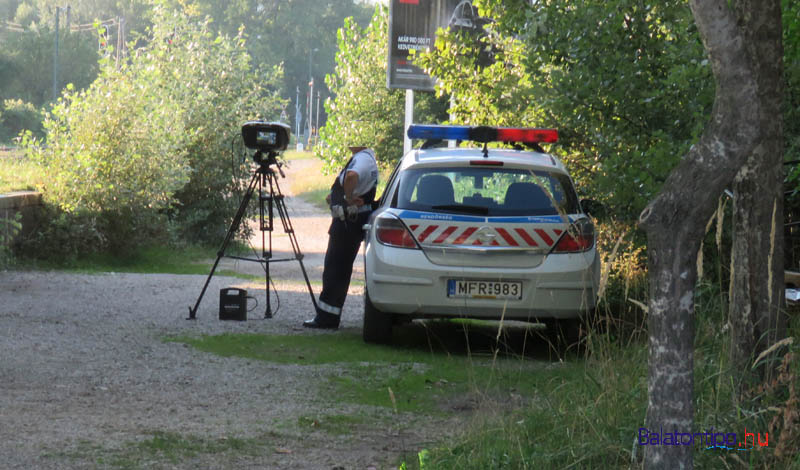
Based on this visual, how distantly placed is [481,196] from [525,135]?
65cm

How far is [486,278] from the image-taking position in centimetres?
883

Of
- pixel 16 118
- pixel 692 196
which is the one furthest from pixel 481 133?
pixel 16 118

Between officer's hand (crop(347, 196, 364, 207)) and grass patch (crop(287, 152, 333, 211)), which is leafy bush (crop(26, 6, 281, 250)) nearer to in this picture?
officer's hand (crop(347, 196, 364, 207))

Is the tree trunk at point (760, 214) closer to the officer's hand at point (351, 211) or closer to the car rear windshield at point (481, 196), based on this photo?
the car rear windshield at point (481, 196)

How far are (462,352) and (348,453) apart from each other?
393cm

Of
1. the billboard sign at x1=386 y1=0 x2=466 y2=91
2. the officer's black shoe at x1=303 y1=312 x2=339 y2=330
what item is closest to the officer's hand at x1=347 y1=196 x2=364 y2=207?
the officer's black shoe at x1=303 y1=312 x2=339 y2=330

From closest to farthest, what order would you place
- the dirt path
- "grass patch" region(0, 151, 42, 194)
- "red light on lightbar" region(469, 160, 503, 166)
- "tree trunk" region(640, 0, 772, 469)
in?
"tree trunk" region(640, 0, 772, 469) → the dirt path → "red light on lightbar" region(469, 160, 503, 166) → "grass patch" region(0, 151, 42, 194)

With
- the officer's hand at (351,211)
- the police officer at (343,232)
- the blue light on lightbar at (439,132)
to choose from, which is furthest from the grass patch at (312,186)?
the blue light on lightbar at (439,132)

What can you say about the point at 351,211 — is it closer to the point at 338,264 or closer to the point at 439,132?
the point at 338,264

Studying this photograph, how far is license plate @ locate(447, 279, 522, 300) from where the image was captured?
348 inches

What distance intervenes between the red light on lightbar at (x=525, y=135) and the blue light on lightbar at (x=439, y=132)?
283 mm

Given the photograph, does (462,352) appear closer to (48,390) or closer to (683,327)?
(48,390)

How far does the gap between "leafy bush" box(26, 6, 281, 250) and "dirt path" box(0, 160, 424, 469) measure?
3.81m

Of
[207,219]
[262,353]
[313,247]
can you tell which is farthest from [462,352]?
[313,247]
